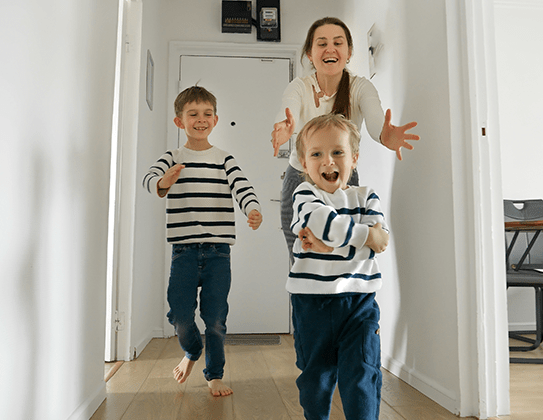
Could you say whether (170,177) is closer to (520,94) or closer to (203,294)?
(203,294)

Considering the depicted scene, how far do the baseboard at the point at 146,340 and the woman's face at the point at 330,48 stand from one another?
1.63 metres

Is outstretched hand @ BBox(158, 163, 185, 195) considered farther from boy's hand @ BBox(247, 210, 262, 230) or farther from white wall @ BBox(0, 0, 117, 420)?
boy's hand @ BBox(247, 210, 262, 230)

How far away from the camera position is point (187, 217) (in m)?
1.75

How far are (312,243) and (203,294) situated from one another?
0.81m

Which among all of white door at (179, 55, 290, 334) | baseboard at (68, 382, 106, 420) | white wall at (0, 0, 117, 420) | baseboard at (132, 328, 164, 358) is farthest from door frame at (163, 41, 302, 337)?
baseboard at (68, 382, 106, 420)

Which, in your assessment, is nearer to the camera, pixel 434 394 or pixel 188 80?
pixel 434 394

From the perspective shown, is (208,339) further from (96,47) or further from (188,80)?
(188,80)

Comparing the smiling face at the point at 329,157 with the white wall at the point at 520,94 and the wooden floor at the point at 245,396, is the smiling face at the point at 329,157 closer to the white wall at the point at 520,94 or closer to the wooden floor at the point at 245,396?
the wooden floor at the point at 245,396

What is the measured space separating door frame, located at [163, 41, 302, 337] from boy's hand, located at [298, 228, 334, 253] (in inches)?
83.8

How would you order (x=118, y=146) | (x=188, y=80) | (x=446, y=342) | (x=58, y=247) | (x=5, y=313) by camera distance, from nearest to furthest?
(x=5, y=313), (x=58, y=247), (x=446, y=342), (x=118, y=146), (x=188, y=80)

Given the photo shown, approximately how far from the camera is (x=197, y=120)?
180 cm

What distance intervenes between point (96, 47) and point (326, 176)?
90 cm

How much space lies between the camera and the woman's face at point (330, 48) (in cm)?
168

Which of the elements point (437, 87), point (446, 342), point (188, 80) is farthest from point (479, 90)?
point (188, 80)
